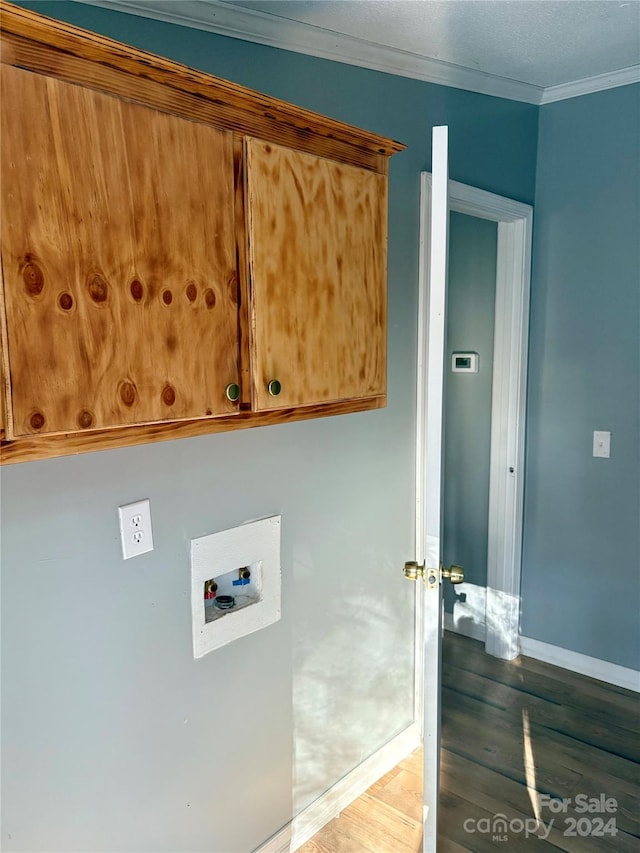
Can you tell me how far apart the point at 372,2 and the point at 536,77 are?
1.09 meters

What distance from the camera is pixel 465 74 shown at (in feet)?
7.33

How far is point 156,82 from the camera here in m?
1.01

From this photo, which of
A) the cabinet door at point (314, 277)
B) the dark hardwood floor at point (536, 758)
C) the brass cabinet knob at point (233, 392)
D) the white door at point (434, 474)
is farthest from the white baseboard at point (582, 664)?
the brass cabinet knob at point (233, 392)

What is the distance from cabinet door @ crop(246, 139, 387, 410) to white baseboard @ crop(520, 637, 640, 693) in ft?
6.66

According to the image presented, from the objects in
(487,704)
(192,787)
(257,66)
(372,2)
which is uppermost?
(372,2)

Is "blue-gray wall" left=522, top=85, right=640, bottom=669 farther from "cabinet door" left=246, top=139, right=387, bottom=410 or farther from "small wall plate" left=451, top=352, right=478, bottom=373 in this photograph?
"cabinet door" left=246, top=139, right=387, bottom=410

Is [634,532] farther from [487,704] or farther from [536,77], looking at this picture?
[536,77]

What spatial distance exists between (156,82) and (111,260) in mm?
305

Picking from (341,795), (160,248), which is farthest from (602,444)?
(160,248)

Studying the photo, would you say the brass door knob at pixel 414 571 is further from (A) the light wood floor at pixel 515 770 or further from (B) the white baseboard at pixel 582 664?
(B) the white baseboard at pixel 582 664

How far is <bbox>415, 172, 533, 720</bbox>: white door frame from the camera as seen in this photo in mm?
2768

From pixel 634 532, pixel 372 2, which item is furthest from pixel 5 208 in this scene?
pixel 634 532

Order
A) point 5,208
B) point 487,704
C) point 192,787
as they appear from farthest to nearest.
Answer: point 487,704
point 192,787
point 5,208

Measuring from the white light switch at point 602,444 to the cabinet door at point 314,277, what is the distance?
1.55 meters
